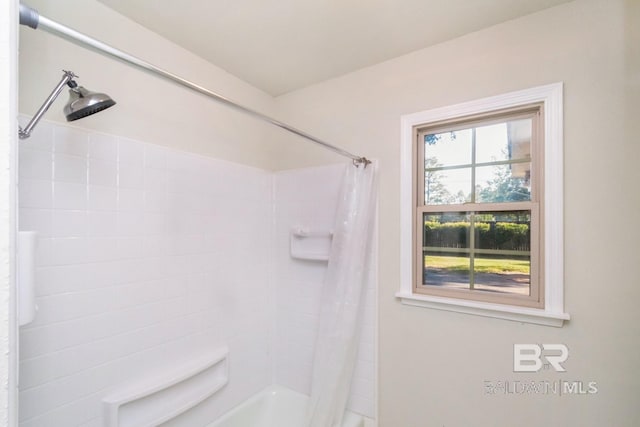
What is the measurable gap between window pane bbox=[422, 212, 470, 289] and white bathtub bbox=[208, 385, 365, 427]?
1.00 m

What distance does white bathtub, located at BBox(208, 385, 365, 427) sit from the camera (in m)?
1.81

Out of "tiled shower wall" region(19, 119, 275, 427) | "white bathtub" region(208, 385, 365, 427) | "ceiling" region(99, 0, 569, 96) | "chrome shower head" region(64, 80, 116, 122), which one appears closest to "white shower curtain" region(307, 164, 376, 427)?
"white bathtub" region(208, 385, 365, 427)

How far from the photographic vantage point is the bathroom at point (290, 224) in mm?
1157

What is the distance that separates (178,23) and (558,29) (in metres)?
1.81

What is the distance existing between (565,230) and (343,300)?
1134 mm

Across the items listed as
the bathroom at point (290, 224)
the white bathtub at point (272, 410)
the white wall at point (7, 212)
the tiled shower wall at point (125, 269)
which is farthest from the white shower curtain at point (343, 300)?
the white wall at point (7, 212)

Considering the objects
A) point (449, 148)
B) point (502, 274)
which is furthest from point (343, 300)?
point (449, 148)

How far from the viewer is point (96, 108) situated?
970mm

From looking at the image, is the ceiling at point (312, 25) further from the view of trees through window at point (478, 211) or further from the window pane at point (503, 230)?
the window pane at point (503, 230)

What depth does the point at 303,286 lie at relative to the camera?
2012 millimetres

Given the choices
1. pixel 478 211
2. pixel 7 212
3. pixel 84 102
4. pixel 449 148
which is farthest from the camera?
pixel 449 148
